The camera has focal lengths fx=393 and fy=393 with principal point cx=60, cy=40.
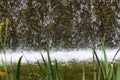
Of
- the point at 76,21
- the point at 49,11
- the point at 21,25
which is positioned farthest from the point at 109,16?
the point at 21,25

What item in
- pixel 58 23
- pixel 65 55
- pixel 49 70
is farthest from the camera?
pixel 58 23

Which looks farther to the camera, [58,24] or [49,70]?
[58,24]

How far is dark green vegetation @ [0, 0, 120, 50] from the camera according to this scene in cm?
949

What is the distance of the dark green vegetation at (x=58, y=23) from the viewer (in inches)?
374

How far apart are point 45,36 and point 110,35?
159 cm

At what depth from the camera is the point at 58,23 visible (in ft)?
31.3

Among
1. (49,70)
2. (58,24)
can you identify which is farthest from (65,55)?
(49,70)

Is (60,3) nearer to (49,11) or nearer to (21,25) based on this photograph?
(49,11)

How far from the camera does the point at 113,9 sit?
9438mm

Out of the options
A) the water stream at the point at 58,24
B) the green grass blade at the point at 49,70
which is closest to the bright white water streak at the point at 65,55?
the water stream at the point at 58,24

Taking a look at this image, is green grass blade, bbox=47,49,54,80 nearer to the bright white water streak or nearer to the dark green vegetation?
the bright white water streak

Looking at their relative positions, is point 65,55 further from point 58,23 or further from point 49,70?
point 49,70

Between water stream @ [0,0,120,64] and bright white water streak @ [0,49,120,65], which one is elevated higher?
water stream @ [0,0,120,64]

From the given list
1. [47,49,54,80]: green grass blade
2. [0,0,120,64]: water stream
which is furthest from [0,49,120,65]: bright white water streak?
[47,49,54,80]: green grass blade
